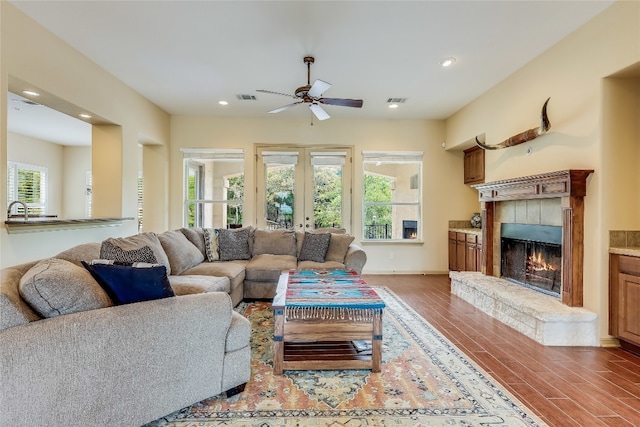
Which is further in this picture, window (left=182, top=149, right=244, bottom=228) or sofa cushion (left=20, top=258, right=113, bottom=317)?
window (left=182, top=149, right=244, bottom=228)

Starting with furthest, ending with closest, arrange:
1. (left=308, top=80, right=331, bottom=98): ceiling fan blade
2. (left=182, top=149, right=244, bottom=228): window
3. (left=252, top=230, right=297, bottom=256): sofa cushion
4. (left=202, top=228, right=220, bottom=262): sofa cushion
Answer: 1. (left=182, top=149, right=244, bottom=228): window
2. (left=252, top=230, right=297, bottom=256): sofa cushion
3. (left=202, top=228, right=220, bottom=262): sofa cushion
4. (left=308, top=80, right=331, bottom=98): ceiling fan blade

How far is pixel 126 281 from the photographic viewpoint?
1.75 metres

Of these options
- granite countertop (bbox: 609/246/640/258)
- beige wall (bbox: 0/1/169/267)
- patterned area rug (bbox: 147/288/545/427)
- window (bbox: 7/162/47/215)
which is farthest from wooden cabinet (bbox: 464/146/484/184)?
window (bbox: 7/162/47/215)

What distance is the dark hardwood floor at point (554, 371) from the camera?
1938mm

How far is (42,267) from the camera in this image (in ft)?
5.44

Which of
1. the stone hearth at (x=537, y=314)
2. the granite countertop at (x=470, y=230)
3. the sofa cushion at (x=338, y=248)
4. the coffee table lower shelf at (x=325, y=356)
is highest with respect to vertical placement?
the granite countertop at (x=470, y=230)

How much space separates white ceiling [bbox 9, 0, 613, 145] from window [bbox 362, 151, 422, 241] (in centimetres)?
172

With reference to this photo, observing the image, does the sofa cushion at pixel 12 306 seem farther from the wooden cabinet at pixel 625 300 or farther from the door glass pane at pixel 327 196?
the door glass pane at pixel 327 196

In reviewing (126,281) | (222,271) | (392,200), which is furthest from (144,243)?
(392,200)

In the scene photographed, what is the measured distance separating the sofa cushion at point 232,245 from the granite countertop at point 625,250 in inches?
159

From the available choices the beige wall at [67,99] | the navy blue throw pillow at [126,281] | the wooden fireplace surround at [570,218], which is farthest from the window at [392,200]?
the navy blue throw pillow at [126,281]

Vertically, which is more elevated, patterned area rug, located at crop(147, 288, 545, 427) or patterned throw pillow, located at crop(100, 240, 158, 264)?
patterned throw pillow, located at crop(100, 240, 158, 264)

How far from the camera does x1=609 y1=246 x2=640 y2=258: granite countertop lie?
8.55 ft

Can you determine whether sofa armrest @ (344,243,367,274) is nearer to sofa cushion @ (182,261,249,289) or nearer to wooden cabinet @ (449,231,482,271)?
sofa cushion @ (182,261,249,289)
